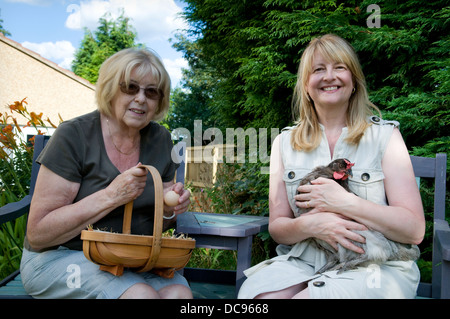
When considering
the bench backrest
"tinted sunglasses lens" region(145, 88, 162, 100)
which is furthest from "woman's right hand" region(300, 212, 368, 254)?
"tinted sunglasses lens" region(145, 88, 162, 100)

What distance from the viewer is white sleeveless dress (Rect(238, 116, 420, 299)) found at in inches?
65.9

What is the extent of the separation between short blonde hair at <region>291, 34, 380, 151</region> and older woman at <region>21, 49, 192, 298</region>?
2.45 feet

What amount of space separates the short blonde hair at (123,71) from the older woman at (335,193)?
2.56ft

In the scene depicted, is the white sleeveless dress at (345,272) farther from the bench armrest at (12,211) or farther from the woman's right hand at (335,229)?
the bench armrest at (12,211)

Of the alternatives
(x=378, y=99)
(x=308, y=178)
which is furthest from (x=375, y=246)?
(x=378, y=99)

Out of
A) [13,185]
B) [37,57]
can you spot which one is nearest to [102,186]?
[13,185]

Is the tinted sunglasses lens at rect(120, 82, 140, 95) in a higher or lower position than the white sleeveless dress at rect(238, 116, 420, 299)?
higher

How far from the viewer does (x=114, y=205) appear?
176 cm

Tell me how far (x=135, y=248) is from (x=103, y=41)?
Answer: 26192 mm

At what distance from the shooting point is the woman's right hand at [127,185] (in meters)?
1.72

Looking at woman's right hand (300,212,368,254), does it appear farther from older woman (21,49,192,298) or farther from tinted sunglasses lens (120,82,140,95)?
tinted sunglasses lens (120,82,140,95)

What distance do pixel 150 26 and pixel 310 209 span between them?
4.73 m

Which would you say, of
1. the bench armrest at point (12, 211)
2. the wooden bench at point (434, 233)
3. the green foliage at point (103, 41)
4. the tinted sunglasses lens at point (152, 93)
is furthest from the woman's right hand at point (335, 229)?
the green foliage at point (103, 41)

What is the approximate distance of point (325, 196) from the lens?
1.83 metres
